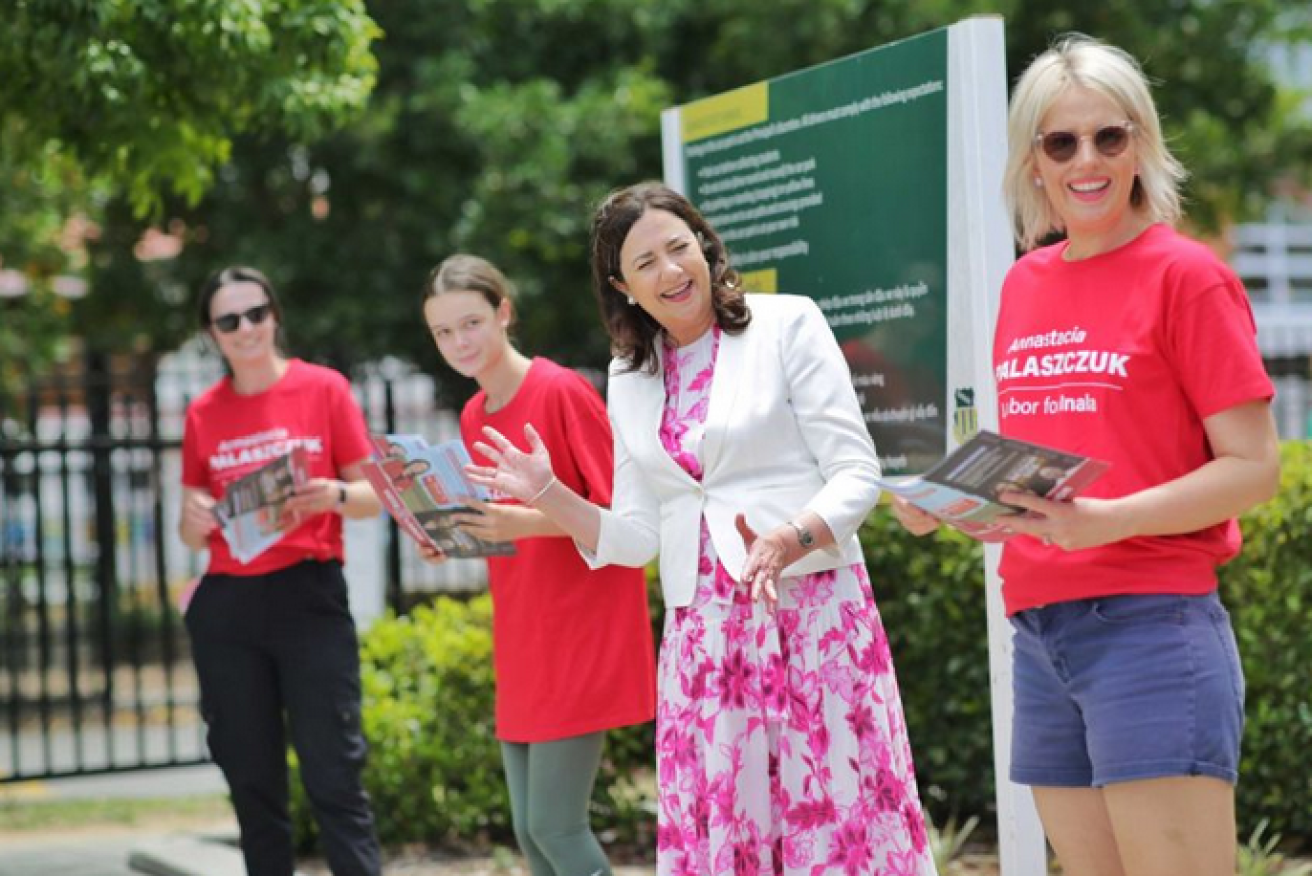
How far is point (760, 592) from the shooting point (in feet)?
11.3

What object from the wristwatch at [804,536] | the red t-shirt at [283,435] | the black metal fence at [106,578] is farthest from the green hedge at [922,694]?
the wristwatch at [804,536]

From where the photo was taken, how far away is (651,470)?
3.83 metres

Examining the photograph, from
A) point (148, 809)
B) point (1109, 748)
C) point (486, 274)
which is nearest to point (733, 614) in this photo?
point (1109, 748)

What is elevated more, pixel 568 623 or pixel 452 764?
pixel 568 623

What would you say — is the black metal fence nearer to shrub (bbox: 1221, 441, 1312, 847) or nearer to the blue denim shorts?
shrub (bbox: 1221, 441, 1312, 847)

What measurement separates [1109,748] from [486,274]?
2.38 metres

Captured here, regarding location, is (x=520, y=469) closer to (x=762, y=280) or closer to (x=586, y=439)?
(x=586, y=439)

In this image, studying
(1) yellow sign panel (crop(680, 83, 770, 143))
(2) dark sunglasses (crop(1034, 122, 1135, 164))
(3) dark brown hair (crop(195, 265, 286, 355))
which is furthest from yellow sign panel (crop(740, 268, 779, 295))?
(2) dark sunglasses (crop(1034, 122, 1135, 164))

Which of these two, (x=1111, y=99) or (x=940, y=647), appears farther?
(x=940, y=647)

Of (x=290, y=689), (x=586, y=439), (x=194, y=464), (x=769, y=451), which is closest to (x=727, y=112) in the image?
(x=586, y=439)

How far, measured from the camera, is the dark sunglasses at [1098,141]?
316 centimetres

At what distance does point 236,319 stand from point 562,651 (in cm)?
168

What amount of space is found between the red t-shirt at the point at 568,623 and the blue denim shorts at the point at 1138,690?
152 cm

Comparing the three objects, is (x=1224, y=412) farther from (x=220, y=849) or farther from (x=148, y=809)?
(x=148, y=809)
